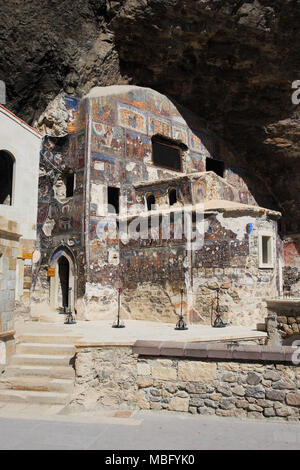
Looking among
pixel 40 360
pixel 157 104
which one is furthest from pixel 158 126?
pixel 40 360

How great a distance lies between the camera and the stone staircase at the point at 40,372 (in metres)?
7.48

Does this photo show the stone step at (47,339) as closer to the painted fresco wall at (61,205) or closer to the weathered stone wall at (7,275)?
the weathered stone wall at (7,275)

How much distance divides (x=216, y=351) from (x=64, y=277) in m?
10.3

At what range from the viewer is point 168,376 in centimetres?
735

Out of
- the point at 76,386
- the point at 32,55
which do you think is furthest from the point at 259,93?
the point at 76,386

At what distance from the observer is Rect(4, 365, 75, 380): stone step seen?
791 centimetres

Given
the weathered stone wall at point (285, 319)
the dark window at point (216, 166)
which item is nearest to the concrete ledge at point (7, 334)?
the weathered stone wall at point (285, 319)

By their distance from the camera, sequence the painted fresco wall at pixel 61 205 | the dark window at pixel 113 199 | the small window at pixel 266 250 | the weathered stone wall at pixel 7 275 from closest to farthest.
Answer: the weathered stone wall at pixel 7 275 → the small window at pixel 266 250 → the painted fresco wall at pixel 61 205 → the dark window at pixel 113 199

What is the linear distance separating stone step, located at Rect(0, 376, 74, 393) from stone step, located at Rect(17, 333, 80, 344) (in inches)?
49.1

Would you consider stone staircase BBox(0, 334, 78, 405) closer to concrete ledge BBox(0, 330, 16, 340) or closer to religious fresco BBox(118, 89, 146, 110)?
Result: concrete ledge BBox(0, 330, 16, 340)

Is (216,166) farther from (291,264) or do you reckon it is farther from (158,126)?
(291,264)

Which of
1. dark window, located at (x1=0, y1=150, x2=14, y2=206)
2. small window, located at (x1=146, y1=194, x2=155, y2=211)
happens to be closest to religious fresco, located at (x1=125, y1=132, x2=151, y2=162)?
small window, located at (x1=146, y1=194, x2=155, y2=211)

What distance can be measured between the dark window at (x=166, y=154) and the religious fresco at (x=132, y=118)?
0.81 m

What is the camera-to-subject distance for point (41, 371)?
26.4ft
